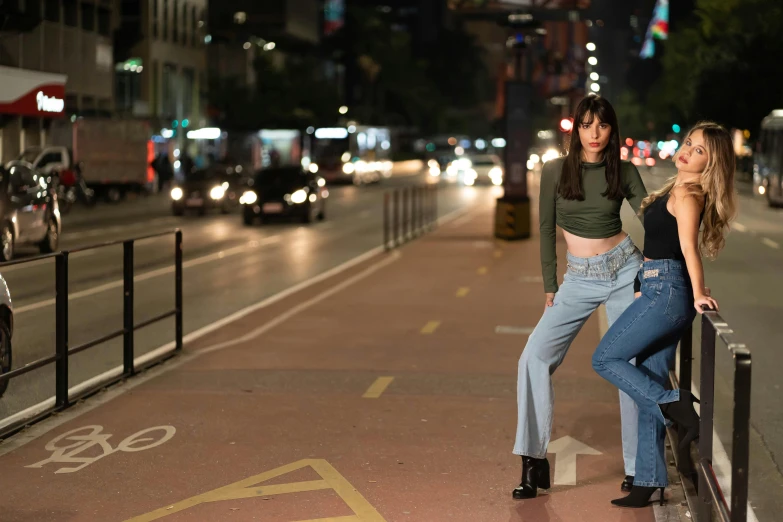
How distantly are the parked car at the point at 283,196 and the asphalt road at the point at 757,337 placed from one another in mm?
11452

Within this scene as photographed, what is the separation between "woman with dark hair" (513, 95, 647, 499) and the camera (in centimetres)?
679

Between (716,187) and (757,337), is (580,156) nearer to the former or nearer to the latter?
(716,187)

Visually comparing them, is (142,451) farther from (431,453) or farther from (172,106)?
(172,106)

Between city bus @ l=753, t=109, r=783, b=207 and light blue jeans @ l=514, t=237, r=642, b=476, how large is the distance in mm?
40405

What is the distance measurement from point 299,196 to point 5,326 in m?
28.0

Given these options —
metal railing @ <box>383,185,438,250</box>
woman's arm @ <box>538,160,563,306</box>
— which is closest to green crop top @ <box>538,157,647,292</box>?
woman's arm @ <box>538,160,563,306</box>

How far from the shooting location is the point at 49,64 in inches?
2068

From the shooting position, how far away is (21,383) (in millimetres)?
8758

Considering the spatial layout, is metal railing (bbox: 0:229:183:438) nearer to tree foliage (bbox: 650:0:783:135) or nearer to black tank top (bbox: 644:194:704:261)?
black tank top (bbox: 644:194:704:261)

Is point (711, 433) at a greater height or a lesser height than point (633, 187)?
lesser

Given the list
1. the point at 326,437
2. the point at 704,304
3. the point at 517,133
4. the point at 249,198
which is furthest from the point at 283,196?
the point at 704,304

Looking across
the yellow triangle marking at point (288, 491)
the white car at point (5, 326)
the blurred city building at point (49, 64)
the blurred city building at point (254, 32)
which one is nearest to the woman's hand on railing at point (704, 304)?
the yellow triangle marking at point (288, 491)

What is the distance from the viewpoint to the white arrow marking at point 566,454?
7.39 metres

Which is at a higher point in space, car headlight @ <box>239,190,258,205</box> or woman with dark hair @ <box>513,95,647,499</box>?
woman with dark hair @ <box>513,95,647,499</box>
